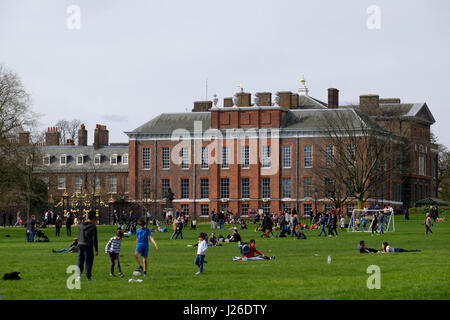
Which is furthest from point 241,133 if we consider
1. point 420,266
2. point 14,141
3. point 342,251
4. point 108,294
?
point 108,294

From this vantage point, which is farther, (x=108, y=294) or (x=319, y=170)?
(x=319, y=170)

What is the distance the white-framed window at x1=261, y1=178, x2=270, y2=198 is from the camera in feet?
347

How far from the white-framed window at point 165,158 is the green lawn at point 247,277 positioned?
6734 cm

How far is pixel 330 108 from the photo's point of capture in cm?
11038

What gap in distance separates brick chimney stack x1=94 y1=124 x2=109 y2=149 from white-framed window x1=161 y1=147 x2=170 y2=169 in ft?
63.4

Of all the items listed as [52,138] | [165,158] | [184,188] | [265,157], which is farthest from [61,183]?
[265,157]

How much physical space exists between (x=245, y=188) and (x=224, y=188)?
2.46 m

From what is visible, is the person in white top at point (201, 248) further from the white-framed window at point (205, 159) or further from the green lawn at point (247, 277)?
the white-framed window at point (205, 159)

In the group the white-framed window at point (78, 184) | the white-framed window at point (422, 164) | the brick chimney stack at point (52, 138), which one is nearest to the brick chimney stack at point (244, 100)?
the white-framed window at point (422, 164)

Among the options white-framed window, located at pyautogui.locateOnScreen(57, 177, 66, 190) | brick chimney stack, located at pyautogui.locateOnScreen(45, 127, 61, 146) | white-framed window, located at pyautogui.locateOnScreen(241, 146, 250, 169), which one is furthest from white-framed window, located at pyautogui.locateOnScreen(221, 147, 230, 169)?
brick chimney stack, located at pyautogui.locateOnScreen(45, 127, 61, 146)

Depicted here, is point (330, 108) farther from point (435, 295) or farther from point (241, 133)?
point (435, 295)

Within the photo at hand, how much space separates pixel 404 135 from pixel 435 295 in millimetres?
83520

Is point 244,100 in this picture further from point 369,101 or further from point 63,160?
point 63,160

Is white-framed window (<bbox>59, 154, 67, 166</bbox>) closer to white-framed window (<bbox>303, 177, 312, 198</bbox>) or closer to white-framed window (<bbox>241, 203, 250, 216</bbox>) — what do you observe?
white-framed window (<bbox>241, 203, 250, 216</bbox>)
